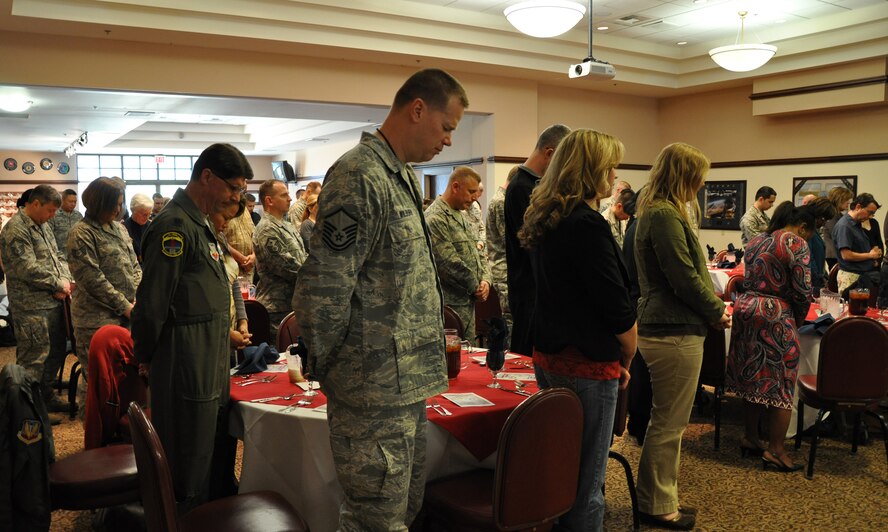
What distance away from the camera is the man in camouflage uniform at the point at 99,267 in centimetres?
423

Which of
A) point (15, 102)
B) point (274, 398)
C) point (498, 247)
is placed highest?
point (15, 102)

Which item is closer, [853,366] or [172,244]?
[172,244]

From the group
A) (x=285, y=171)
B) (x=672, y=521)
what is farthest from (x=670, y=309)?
(x=285, y=171)

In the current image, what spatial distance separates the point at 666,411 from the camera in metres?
3.21

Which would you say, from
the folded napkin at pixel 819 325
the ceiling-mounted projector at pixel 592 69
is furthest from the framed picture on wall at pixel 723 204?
the folded napkin at pixel 819 325

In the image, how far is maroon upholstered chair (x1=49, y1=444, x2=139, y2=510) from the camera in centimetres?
256

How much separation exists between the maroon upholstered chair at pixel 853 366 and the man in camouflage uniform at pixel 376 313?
2.90 metres

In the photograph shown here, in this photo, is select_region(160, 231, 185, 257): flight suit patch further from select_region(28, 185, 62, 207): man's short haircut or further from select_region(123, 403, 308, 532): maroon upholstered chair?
select_region(28, 185, 62, 207): man's short haircut

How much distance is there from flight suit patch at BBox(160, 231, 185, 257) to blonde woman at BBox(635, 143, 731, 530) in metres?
1.98

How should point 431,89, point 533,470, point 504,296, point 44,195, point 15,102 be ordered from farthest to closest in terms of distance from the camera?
1. point 15,102
2. point 44,195
3. point 504,296
4. point 533,470
5. point 431,89

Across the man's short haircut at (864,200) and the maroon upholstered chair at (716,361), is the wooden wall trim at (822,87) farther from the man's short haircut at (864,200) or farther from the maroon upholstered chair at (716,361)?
the maroon upholstered chair at (716,361)

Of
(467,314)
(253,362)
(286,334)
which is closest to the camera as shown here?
(253,362)

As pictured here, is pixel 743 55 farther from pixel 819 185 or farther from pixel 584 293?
pixel 584 293

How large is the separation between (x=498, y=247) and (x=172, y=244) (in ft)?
8.98
